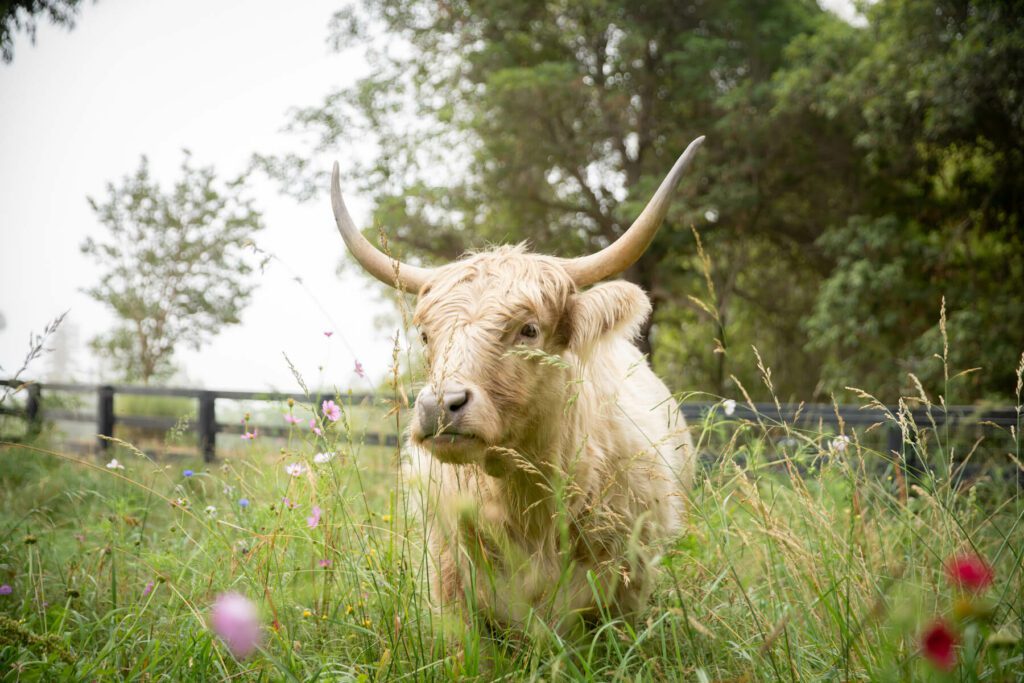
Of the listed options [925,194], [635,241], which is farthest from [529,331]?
[925,194]

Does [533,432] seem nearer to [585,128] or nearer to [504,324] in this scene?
[504,324]

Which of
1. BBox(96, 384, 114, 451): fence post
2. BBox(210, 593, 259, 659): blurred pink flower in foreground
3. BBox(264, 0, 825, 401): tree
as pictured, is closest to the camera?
BBox(210, 593, 259, 659): blurred pink flower in foreground

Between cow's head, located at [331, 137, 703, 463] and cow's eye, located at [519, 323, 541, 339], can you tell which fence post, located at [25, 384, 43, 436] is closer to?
cow's head, located at [331, 137, 703, 463]

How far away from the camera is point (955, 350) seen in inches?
420

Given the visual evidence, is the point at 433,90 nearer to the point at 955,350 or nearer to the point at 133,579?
the point at 955,350

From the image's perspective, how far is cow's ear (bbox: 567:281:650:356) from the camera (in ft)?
9.16

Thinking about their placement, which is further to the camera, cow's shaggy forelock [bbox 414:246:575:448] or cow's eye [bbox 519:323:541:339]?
cow's eye [bbox 519:323:541:339]

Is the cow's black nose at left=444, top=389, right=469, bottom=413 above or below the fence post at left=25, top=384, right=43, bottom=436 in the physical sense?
above

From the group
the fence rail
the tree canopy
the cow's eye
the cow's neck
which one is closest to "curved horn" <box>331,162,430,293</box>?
the cow's eye

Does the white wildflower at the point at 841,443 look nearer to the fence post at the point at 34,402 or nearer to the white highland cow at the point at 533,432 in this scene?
the white highland cow at the point at 533,432

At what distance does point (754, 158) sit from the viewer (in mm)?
13406

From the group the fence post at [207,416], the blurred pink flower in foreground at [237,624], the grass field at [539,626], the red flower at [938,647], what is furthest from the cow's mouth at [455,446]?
the fence post at [207,416]

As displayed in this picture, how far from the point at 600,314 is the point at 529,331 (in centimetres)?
35

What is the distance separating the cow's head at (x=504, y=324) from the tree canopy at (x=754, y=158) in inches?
304
